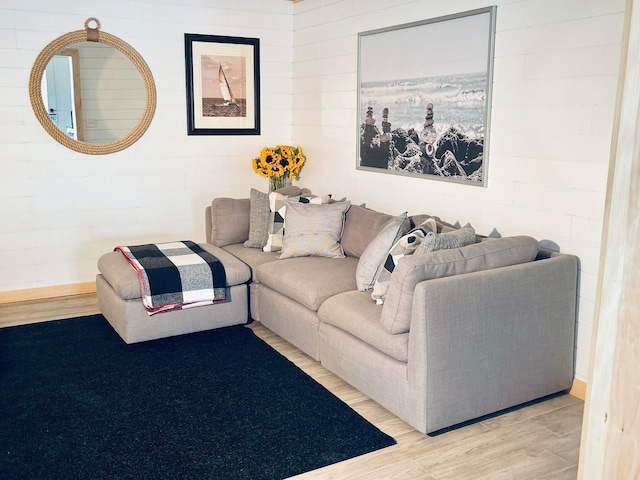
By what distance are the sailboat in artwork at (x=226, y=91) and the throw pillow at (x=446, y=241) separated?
2.95 meters

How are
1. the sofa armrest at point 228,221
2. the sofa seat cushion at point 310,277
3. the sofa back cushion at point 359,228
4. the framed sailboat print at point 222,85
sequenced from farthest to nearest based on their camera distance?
the framed sailboat print at point 222,85
the sofa armrest at point 228,221
the sofa back cushion at point 359,228
the sofa seat cushion at point 310,277

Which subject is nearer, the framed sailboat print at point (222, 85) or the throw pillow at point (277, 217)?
the throw pillow at point (277, 217)

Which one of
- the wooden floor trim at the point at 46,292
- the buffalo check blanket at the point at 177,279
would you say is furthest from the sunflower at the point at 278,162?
the wooden floor trim at the point at 46,292

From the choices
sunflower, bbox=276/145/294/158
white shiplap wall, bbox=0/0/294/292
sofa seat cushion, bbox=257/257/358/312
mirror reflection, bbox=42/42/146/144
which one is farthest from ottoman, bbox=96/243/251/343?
sunflower, bbox=276/145/294/158

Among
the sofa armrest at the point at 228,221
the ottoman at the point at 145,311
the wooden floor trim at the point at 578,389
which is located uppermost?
the sofa armrest at the point at 228,221

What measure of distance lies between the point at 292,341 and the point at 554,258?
1629 mm

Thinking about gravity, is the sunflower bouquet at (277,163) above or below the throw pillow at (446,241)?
above

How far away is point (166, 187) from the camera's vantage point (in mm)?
5469

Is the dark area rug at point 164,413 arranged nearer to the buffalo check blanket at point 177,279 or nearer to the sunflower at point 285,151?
the buffalo check blanket at point 177,279

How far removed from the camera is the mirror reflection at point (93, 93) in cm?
493

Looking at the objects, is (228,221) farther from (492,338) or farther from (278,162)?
(492,338)

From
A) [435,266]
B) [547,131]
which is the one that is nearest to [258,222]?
[435,266]

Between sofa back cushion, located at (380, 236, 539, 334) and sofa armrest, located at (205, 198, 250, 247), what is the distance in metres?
2.10

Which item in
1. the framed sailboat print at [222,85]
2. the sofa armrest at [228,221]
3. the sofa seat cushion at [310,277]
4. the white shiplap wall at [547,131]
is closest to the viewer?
the white shiplap wall at [547,131]
